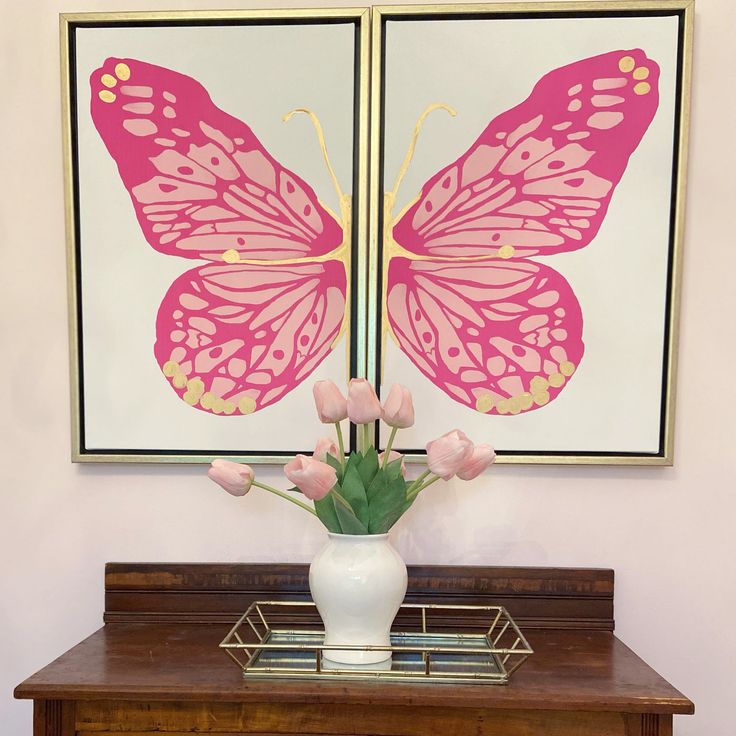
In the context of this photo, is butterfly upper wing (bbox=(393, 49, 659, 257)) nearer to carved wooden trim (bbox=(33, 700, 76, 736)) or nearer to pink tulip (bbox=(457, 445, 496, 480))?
pink tulip (bbox=(457, 445, 496, 480))

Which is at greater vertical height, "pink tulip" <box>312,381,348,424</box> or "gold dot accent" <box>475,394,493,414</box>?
"pink tulip" <box>312,381,348,424</box>

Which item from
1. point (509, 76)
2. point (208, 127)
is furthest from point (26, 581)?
point (509, 76)

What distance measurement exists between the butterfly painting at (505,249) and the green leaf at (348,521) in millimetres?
331

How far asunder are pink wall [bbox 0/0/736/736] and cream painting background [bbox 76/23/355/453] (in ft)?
0.22

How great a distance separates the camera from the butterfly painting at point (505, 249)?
123cm

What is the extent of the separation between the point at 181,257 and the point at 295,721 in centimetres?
78

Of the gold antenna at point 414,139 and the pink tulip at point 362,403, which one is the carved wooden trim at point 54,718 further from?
the gold antenna at point 414,139

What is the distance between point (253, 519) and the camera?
1.27 metres

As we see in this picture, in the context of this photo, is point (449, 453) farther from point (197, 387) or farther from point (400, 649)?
point (197, 387)

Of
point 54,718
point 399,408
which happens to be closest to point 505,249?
point 399,408

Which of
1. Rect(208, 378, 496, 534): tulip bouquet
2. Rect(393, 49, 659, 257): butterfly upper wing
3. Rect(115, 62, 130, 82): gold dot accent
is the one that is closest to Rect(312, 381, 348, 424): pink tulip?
Rect(208, 378, 496, 534): tulip bouquet

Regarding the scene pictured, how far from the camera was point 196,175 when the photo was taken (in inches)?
49.4

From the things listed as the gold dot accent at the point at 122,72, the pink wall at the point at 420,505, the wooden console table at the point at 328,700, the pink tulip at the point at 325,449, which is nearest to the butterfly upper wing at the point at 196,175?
the gold dot accent at the point at 122,72

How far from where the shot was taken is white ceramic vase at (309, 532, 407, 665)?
0.98 meters
